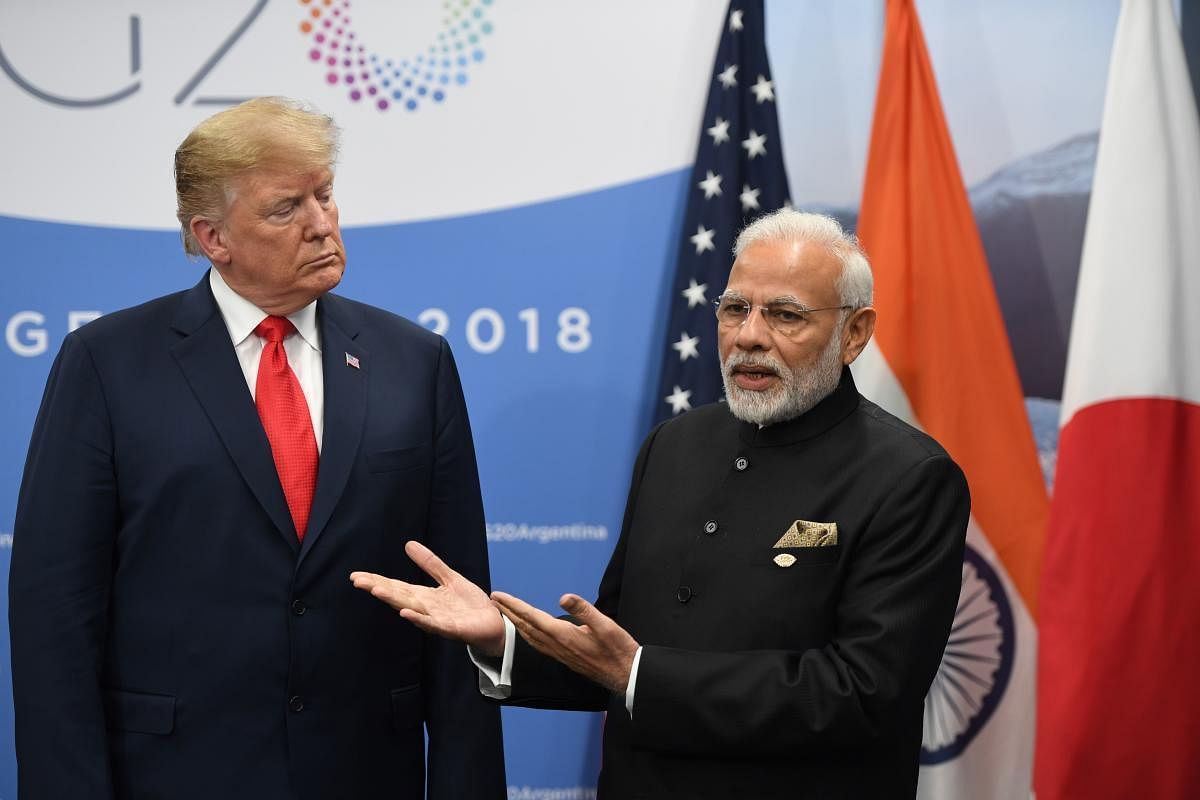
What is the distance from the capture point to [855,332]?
224 centimetres

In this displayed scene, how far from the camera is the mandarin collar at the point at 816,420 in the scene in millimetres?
2236

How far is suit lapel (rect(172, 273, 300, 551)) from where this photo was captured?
82.7 inches

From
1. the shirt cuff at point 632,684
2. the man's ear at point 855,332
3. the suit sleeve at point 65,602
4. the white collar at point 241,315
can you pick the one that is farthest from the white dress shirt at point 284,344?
the man's ear at point 855,332

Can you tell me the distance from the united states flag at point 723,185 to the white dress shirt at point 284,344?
1.29 metres

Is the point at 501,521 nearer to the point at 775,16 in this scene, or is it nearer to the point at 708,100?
the point at 708,100

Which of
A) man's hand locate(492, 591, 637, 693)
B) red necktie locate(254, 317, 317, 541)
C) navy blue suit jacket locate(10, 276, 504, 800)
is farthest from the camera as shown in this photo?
red necktie locate(254, 317, 317, 541)

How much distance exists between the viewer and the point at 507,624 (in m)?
2.18

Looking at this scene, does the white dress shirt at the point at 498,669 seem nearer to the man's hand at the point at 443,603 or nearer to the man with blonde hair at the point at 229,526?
the man's hand at the point at 443,603

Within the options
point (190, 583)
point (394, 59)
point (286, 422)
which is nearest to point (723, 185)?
point (394, 59)

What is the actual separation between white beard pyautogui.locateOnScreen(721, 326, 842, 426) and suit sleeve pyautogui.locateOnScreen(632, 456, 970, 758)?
24 centimetres

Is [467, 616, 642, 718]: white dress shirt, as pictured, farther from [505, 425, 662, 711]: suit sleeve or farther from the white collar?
the white collar

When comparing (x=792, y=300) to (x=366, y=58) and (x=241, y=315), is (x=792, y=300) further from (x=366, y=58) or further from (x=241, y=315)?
(x=366, y=58)

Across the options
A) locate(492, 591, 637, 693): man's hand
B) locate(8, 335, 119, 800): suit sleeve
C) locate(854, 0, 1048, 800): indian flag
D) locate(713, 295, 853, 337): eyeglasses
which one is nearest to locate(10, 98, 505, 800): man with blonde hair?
locate(8, 335, 119, 800): suit sleeve

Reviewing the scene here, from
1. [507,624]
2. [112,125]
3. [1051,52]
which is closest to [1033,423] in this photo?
[1051,52]
